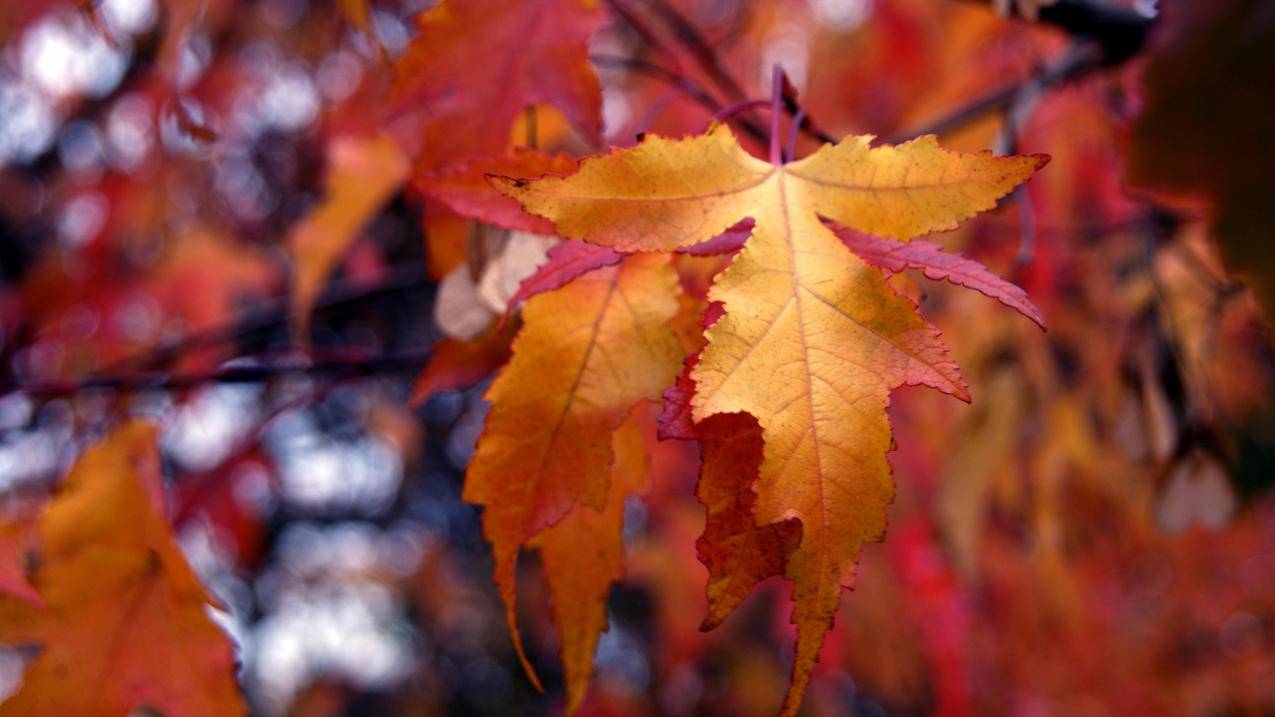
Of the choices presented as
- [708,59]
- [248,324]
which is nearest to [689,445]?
[248,324]

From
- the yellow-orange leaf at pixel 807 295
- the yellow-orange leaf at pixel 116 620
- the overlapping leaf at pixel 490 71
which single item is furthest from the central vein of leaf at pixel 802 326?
the yellow-orange leaf at pixel 116 620

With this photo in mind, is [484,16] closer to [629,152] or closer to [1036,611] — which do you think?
[629,152]

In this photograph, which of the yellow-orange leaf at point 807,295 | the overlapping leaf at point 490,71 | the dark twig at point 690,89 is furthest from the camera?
the dark twig at point 690,89

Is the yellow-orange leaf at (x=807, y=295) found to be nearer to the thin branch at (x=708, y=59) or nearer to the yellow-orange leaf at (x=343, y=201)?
the thin branch at (x=708, y=59)

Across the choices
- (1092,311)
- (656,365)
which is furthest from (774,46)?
(656,365)

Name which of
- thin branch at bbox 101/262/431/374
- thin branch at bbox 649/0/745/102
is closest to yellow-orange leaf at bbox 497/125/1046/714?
thin branch at bbox 649/0/745/102

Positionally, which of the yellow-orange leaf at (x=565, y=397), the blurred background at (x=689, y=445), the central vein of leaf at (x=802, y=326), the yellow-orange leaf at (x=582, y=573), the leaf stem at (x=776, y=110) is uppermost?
the leaf stem at (x=776, y=110)

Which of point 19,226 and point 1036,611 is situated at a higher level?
point 19,226
